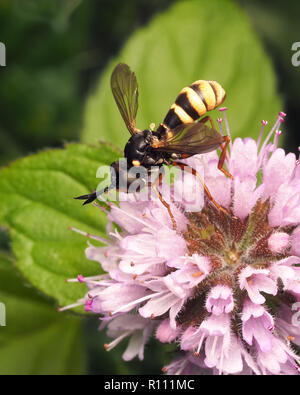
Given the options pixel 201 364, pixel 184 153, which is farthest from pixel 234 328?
pixel 184 153

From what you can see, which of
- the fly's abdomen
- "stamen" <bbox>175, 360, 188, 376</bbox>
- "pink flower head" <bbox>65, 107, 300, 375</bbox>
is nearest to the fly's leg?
"pink flower head" <bbox>65, 107, 300, 375</bbox>

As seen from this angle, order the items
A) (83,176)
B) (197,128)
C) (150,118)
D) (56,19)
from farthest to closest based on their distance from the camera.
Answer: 1. (56,19)
2. (150,118)
3. (83,176)
4. (197,128)

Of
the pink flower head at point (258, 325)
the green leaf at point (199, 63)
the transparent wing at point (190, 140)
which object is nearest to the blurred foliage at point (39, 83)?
the green leaf at point (199, 63)

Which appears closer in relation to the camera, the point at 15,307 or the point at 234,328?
the point at 234,328

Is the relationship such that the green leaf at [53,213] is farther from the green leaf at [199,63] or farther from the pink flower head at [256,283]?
the pink flower head at [256,283]

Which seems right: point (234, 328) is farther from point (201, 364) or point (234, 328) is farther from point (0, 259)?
point (0, 259)

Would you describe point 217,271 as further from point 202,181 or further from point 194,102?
point 194,102
